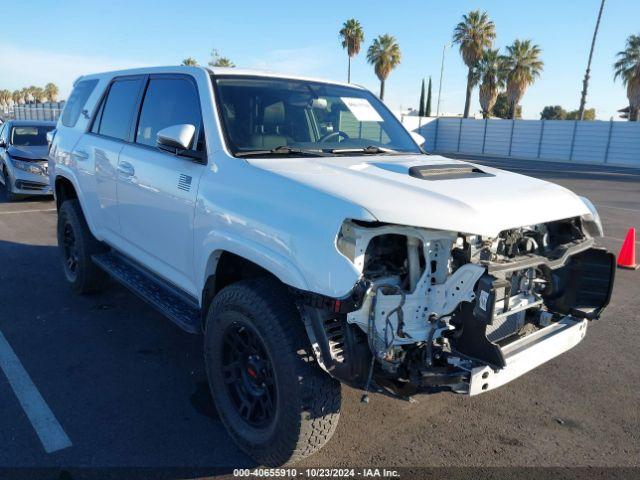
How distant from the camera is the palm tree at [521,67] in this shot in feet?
135

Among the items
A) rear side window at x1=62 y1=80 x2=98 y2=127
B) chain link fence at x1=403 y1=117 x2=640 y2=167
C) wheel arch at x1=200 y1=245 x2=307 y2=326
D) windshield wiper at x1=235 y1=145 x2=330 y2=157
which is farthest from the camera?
chain link fence at x1=403 y1=117 x2=640 y2=167

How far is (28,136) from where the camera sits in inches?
467

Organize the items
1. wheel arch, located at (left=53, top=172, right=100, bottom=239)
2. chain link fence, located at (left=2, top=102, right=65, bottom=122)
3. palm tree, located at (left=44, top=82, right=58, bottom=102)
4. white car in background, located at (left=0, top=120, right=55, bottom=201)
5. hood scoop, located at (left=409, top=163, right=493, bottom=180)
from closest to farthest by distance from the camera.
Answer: hood scoop, located at (left=409, top=163, right=493, bottom=180) < wheel arch, located at (left=53, top=172, right=100, bottom=239) < white car in background, located at (left=0, top=120, right=55, bottom=201) < chain link fence, located at (left=2, top=102, right=65, bottom=122) < palm tree, located at (left=44, top=82, right=58, bottom=102)

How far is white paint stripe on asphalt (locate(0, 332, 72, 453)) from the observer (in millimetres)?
3031

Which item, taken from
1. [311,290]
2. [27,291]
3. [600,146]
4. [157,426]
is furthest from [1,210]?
[600,146]

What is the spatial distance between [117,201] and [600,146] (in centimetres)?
3324

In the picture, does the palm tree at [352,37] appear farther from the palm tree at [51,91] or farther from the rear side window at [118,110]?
the palm tree at [51,91]

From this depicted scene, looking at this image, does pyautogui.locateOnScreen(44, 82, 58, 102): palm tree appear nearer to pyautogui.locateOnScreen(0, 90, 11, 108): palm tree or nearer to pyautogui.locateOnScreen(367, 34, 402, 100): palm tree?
pyautogui.locateOnScreen(0, 90, 11, 108): palm tree

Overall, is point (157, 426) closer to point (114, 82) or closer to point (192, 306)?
point (192, 306)

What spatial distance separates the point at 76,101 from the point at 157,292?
270 cm

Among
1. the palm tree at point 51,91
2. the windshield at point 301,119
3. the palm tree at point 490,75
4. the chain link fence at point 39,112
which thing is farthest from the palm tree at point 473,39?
the palm tree at point 51,91

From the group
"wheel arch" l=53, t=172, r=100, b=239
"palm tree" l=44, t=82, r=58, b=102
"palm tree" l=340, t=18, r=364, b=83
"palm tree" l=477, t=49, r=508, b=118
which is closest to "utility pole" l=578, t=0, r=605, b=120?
"palm tree" l=477, t=49, r=508, b=118

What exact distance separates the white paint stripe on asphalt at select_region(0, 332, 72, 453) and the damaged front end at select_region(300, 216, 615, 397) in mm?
1729

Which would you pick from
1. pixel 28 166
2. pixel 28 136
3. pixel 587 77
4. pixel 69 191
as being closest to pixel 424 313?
pixel 69 191
